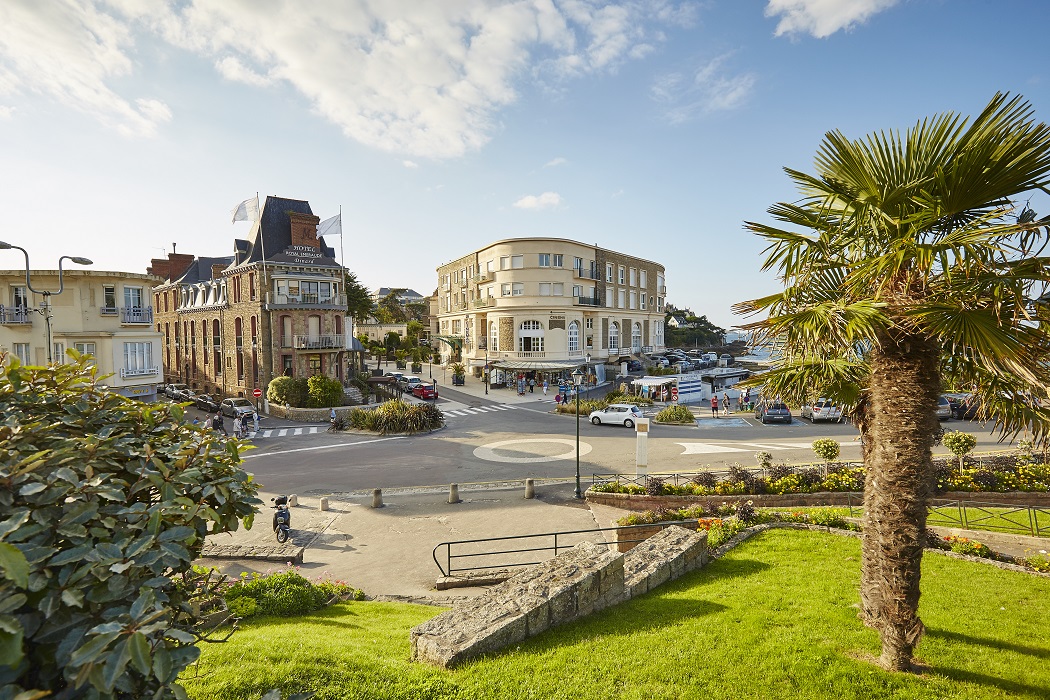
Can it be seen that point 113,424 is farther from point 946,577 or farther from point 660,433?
point 660,433

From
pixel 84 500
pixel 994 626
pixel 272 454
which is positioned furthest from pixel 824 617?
pixel 272 454

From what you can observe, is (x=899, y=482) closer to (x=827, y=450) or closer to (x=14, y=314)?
(x=827, y=450)

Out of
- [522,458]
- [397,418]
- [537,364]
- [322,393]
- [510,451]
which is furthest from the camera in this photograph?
[537,364]

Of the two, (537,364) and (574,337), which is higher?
(574,337)

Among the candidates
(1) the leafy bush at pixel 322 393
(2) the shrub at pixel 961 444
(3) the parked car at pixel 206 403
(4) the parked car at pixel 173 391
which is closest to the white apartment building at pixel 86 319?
(3) the parked car at pixel 206 403

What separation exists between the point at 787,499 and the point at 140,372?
3252cm

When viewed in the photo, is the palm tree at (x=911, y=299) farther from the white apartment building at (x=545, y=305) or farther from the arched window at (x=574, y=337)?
the arched window at (x=574, y=337)

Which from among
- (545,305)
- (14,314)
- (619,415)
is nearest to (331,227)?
(14,314)

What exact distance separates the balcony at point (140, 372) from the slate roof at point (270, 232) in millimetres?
9736

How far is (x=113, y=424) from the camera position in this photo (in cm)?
350

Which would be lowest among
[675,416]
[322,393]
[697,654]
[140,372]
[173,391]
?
[675,416]

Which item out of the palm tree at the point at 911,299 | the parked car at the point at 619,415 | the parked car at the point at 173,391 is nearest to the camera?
the palm tree at the point at 911,299

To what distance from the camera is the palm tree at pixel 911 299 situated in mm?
4582

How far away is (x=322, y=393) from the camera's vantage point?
3173 cm
